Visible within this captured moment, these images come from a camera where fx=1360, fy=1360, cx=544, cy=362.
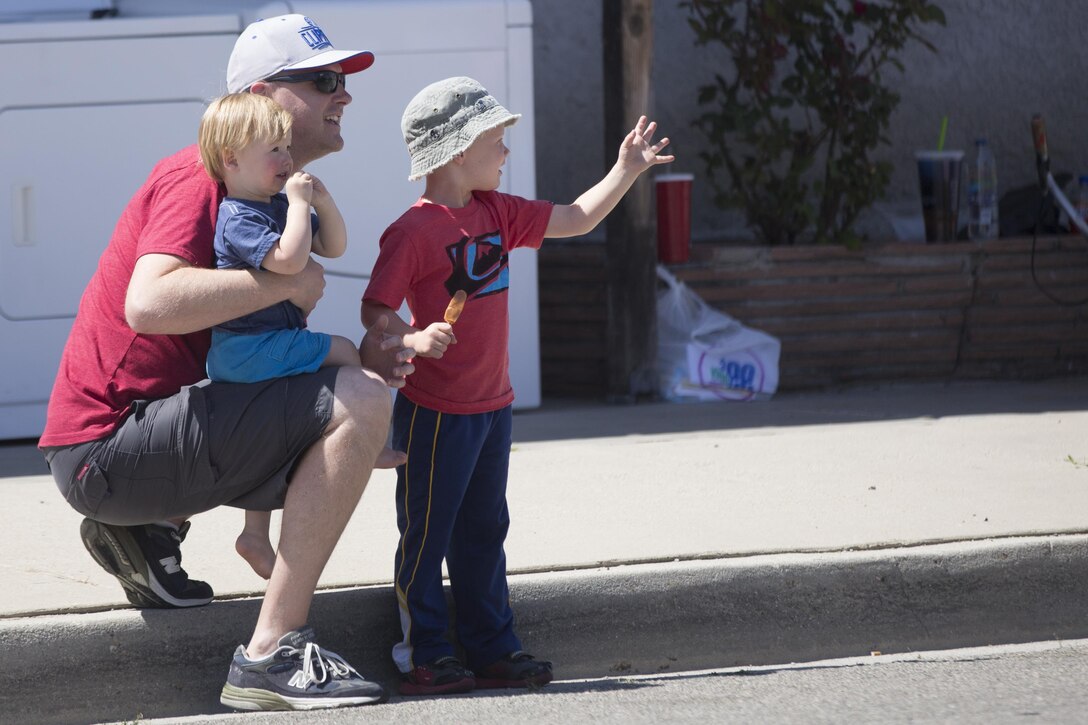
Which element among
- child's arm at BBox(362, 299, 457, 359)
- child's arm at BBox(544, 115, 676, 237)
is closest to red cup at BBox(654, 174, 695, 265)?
child's arm at BBox(544, 115, 676, 237)

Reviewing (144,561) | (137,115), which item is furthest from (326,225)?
(137,115)

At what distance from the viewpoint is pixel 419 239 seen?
9.45 ft

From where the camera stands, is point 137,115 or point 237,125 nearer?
point 237,125

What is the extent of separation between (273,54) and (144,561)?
43.9 inches

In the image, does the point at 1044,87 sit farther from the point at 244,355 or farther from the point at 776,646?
the point at 244,355

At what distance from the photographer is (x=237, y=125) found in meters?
2.67

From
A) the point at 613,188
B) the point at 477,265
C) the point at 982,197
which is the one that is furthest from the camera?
the point at 982,197

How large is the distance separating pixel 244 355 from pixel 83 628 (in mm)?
712

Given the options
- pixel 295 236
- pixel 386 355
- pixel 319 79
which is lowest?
pixel 386 355

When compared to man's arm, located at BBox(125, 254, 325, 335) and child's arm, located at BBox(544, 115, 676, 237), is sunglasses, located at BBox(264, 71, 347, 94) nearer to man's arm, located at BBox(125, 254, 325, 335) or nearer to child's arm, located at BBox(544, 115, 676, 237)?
man's arm, located at BBox(125, 254, 325, 335)

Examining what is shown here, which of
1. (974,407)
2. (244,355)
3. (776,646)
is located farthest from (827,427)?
(244,355)

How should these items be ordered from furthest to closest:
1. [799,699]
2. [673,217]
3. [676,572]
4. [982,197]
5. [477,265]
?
[982,197], [673,217], [676,572], [477,265], [799,699]

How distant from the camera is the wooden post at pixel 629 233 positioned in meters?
5.35

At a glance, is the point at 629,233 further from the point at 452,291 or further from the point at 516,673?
the point at 516,673
